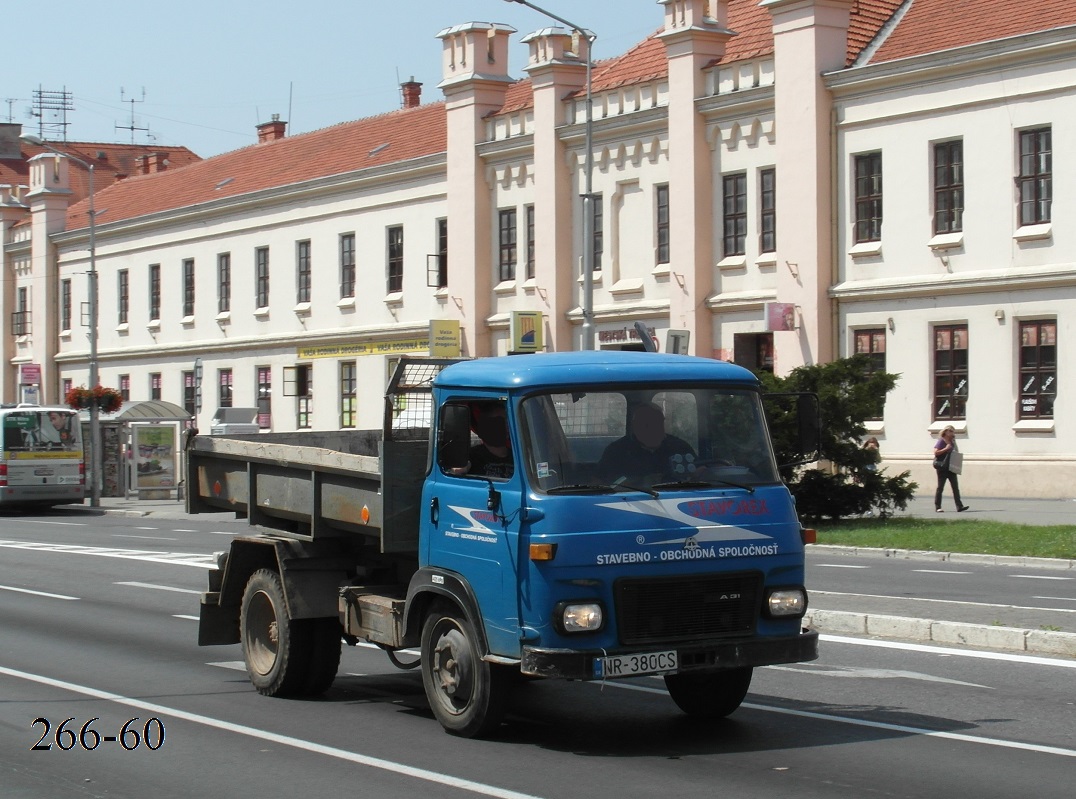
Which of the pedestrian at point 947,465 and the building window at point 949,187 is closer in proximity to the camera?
the pedestrian at point 947,465

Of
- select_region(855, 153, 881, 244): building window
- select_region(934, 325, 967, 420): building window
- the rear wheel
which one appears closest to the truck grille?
the rear wheel

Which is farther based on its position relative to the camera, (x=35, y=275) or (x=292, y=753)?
(x=35, y=275)

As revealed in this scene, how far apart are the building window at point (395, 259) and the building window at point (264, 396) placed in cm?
738

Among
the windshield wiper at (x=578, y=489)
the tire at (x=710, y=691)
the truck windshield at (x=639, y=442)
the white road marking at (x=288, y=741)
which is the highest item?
the truck windshield at (x=639, y=442)

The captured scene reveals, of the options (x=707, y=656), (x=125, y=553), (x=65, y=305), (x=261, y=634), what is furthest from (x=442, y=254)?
(x=707, y=656)

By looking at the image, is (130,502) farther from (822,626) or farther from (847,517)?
(822,626)

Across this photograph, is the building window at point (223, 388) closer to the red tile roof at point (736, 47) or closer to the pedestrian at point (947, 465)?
the red tile roof at point (736, 47)

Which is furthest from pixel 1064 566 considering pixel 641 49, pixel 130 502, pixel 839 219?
pixel 130 502

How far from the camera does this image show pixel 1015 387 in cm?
3250

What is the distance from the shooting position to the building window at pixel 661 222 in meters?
40.2

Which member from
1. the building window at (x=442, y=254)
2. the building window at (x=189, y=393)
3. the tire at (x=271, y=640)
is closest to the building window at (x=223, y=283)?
the building window at (x=189, y=393)

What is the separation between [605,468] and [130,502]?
36.9 meters

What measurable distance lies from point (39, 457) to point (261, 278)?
53.5 ft

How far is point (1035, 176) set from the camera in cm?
3228
